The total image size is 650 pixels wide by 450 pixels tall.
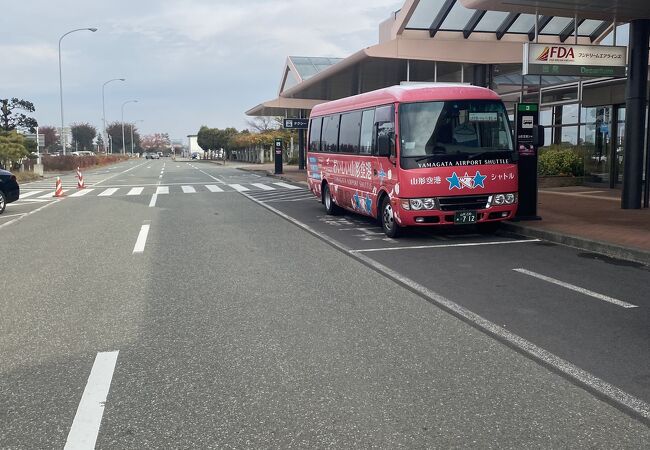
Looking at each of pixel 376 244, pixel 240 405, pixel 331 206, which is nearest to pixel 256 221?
pixel 331 206

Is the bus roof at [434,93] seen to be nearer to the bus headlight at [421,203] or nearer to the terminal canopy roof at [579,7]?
the bus headlight at [421,203]

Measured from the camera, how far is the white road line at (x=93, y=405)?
3.50 m

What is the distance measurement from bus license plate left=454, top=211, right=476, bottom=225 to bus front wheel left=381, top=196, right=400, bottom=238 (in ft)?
3.47

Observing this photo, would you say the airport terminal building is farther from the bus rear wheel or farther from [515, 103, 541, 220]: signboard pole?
the bus rear wheel

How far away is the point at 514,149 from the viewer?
11227 millimetres

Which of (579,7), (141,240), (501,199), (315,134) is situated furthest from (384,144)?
(315,134)

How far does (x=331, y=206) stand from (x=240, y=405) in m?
11.7

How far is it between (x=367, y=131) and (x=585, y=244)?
481 cm

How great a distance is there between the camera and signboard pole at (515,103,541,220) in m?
12.2

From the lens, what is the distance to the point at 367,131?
12.7 metres

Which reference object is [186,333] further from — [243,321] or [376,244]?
[376,244]

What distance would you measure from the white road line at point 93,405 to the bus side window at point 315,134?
1213 centimetres

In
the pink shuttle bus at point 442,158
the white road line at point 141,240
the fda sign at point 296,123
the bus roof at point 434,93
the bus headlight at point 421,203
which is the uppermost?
the fda sign at point 296,123

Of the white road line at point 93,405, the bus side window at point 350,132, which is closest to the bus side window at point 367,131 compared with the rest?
the bus side window at point 350,132
